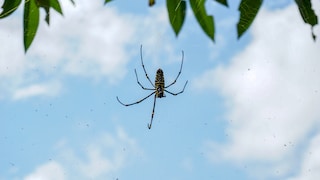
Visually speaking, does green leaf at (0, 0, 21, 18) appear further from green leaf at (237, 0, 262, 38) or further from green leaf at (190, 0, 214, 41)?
green leaf at (237, 0, 262, 38)

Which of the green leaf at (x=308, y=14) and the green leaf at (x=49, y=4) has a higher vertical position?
the green leaf at (x=308, y=14)

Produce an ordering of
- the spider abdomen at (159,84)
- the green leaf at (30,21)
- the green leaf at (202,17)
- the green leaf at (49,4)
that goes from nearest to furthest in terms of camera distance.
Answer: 1. the green leaf at (202,17)
2. the green leaf at (30,21)
3. the green leaf at (49,4)
4. the spider abdomen at (159,84)

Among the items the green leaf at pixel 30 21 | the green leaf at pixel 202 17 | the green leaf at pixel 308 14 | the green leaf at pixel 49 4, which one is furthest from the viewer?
the green leaf at pixel 49 4

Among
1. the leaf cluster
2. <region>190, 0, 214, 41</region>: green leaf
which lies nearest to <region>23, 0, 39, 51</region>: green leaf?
the leaf cluster

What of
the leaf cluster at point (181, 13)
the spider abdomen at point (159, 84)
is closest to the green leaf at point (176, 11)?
the leaf cluster at point (181, 13)

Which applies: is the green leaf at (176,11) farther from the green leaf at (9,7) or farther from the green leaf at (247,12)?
the green leaf at (9,7)

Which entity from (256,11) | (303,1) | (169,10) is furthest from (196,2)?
(303,1)

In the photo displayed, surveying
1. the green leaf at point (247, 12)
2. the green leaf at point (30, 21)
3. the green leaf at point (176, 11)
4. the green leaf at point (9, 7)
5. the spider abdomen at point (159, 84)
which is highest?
the green leaf at point (247, 12)
